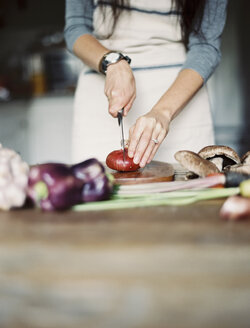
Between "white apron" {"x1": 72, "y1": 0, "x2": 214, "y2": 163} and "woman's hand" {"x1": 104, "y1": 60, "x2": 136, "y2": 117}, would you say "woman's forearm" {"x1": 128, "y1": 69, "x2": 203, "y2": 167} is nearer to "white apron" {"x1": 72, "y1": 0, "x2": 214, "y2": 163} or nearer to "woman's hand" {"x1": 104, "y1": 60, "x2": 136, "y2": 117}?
"woman's hand" {"x1": 104, "y1": 60, "x2": 136, "y2": 117}

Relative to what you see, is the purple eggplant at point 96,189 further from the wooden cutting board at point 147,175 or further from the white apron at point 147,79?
the white apron at point 147,79

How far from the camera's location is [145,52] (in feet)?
4.60

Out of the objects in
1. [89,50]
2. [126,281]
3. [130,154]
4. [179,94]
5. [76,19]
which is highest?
[76,19]

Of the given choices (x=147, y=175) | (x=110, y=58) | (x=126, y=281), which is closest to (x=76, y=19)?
(x=110, y=58)

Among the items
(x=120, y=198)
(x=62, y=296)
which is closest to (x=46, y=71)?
(x=120, y=198)

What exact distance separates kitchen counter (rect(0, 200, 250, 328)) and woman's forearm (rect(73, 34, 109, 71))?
81 cm

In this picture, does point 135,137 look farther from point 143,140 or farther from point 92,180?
point 92,180

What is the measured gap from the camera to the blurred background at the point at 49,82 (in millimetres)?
3209

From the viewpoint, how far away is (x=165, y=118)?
1030 millimetres

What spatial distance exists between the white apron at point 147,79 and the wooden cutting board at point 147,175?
45 cm

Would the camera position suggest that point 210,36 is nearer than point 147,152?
No

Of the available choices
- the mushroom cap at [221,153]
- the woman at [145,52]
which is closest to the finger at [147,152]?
the mushroom cap at [221,153]

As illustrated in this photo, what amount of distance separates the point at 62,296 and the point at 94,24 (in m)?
1.16

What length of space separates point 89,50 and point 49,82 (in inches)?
87.1
